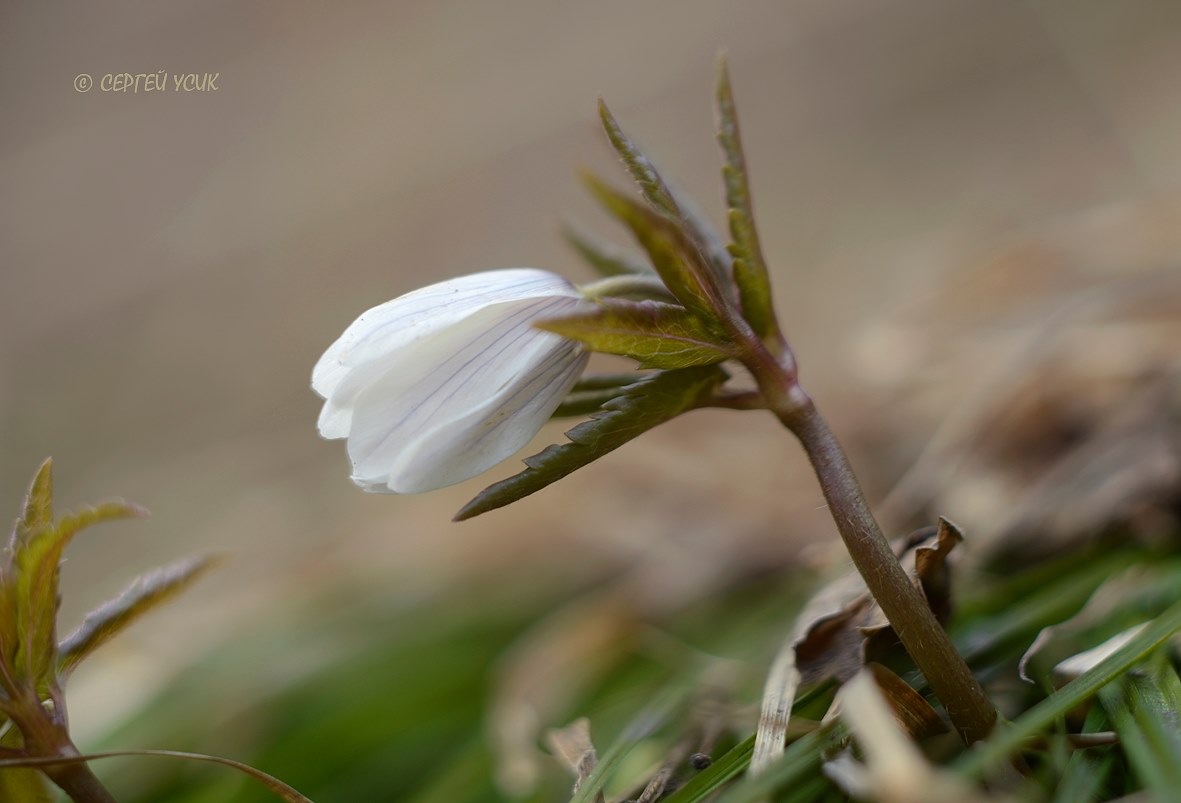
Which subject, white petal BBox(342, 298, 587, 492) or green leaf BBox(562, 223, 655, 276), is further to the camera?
green leaf BBox(562, 223, 655, 276)

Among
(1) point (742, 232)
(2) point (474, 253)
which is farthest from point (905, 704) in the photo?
(2) point (474, 253)

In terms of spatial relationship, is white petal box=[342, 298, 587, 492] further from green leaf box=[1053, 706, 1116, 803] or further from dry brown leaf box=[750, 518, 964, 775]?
green leaf box=[1053, 706, 1116, 803]


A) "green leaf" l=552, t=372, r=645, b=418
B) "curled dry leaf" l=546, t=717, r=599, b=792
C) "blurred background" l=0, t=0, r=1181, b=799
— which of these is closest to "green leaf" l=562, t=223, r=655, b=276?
"green leaf" l=552, t=372, r=645, b=418

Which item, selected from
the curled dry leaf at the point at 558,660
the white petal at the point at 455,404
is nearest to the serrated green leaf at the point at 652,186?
the white petal at the point at 455,404

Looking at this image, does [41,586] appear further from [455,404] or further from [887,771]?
[887,771]

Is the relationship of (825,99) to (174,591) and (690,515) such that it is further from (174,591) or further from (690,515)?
(174,591)

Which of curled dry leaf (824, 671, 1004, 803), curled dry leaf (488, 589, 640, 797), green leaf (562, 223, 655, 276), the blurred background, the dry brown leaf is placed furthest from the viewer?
the blurred background

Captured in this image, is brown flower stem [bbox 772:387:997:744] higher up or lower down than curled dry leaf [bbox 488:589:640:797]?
higher up

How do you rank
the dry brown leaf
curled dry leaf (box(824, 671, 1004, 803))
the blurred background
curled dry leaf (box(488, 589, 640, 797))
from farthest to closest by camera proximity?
the blurred background → curled dry leaf (box(488, 589, 640, 797)) → the dry brown leaf → curled dry leaf (box(824, 671, 1004, 803))
